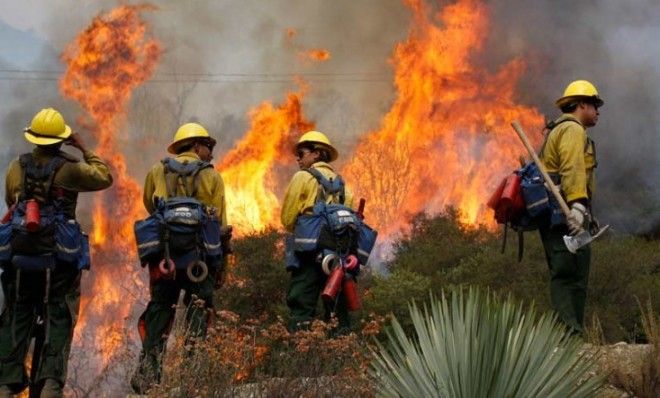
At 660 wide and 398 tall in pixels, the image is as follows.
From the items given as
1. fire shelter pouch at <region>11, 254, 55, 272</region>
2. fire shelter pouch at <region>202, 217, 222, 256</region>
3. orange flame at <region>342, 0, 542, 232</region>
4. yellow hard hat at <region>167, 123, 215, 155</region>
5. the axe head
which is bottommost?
fire shelter pouch at <region>11, 254, 55, 272</region>

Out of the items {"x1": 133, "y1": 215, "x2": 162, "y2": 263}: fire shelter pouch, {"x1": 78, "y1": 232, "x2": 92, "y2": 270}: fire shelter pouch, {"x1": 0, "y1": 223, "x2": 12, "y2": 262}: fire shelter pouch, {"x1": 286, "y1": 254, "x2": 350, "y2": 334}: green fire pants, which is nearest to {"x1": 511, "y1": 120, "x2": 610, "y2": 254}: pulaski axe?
{"x1": 286, "y1": 254, "x2": 350, "y2": 334}: green fire pants

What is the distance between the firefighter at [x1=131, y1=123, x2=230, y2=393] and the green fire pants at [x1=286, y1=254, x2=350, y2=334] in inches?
29.6

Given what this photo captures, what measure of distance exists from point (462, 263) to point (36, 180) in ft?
27.4

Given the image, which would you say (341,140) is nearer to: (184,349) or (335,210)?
(335,210)

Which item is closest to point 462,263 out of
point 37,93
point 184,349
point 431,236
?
point 431,236

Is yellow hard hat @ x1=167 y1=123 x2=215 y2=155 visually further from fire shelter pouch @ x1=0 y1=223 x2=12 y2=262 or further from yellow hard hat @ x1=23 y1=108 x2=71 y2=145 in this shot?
fire shelter pouch @ x1=0 y1=223 x2=12 y2=262

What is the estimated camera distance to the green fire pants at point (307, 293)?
8.79 m

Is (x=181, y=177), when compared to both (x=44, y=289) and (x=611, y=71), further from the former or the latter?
(x=611, y=71)

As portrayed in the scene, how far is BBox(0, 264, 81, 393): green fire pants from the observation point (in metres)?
7.18

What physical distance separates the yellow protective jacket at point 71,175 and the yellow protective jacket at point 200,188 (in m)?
0.57

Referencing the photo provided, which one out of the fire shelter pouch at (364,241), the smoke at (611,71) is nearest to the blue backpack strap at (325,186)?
the fire shelter pouch at (364,241)

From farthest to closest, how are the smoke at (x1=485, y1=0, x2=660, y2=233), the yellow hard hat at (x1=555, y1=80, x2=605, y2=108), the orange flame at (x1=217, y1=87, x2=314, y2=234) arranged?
the smoke at (x1=485, y1=0, x2=660, y2=233), the orange flame at (x1=217, y1=87, x2=314, y2=234), the yellow hard hat at (x1=555, y1=80, x2=605, y2=108)

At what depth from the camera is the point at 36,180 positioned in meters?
7.25

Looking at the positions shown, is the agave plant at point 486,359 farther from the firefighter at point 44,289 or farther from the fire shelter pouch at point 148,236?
the fire shelter pouch at point 148,236
